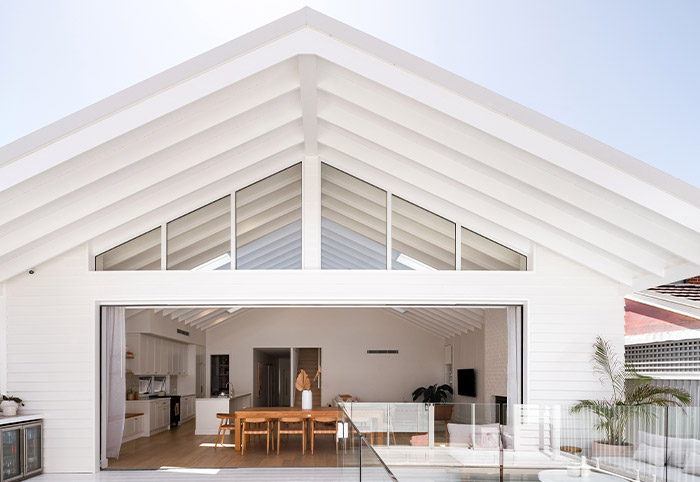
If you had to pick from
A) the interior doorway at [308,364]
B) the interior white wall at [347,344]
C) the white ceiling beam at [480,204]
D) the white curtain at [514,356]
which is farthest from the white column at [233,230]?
the interior doorway at [308,364]

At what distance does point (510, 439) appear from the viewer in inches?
355

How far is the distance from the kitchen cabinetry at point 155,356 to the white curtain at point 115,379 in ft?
14.9

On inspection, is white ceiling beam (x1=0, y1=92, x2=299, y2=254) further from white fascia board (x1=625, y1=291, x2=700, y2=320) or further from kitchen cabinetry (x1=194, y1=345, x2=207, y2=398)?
kitchen cabinetry (x1=194, y1=345, x2=207, y2=398)

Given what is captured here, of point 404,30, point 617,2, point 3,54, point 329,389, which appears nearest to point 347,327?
point 329,389

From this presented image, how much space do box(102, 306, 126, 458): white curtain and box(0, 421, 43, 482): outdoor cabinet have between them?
1312mm

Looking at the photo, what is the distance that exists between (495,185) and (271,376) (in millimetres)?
16585

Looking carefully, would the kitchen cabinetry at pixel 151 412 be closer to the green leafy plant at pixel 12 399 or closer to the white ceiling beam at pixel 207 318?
the white ceiling beam at pixel 207 318

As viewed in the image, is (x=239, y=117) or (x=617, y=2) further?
(x=617, y=2)

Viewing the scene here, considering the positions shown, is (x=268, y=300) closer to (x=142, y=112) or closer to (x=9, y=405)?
(x=9, y=405)

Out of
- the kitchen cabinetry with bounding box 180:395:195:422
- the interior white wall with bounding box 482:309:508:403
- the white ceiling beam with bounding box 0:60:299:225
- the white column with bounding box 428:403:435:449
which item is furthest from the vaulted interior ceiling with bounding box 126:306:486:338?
the white ceiling beam with bounding box 0:60:299:225

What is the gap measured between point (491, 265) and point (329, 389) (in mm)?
11614

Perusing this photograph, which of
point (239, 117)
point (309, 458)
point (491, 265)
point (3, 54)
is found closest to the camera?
point (239, 117)

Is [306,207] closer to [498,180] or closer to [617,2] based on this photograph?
[498,180]

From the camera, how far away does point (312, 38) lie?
7215 millimetres
